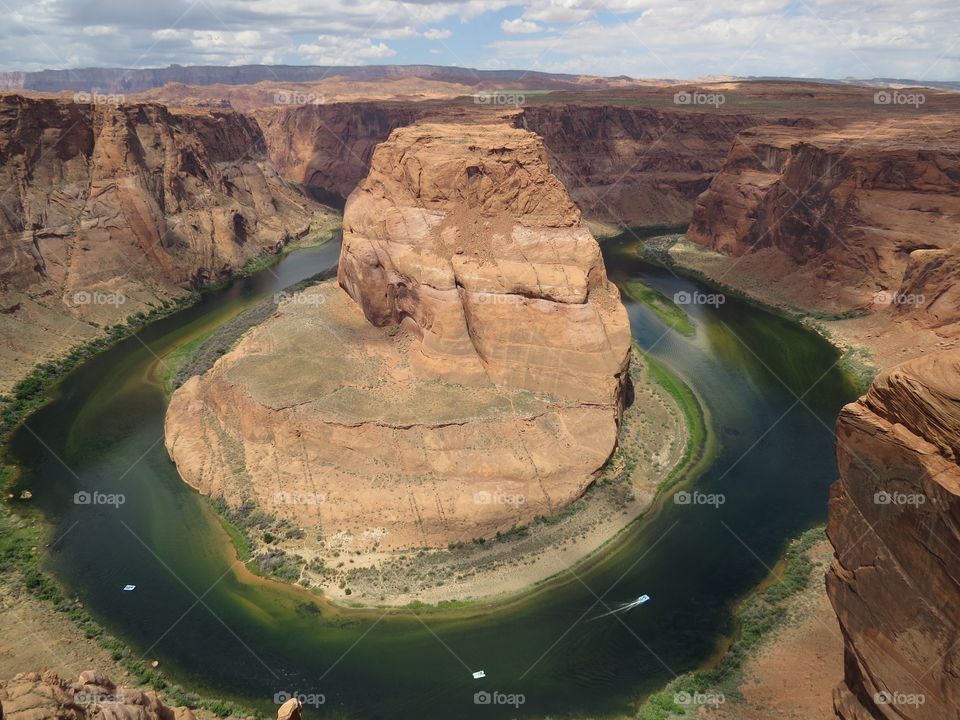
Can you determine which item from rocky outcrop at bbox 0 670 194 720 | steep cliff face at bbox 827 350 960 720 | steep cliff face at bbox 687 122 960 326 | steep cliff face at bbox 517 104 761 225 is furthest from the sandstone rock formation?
steep cliff face at bbox 517 104 761 225

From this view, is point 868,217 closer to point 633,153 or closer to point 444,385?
point 444,385

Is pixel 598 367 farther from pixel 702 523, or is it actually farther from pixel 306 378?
pixel 306 378

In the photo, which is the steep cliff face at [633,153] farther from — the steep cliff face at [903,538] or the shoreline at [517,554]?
the steep cliff face at [903,538]

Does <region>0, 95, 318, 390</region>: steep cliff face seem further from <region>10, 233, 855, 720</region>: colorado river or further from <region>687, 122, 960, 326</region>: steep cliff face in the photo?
<region>687, 122, 960, 326</region>: steep cliff face

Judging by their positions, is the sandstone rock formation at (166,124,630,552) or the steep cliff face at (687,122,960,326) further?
the steep cliff face at (687,122,960,326)

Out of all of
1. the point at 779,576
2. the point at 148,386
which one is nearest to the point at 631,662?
the point at 779,576

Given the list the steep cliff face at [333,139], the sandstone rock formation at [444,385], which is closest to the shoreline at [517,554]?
the sandstone rock formation at [444,385]
